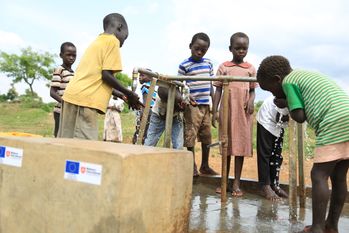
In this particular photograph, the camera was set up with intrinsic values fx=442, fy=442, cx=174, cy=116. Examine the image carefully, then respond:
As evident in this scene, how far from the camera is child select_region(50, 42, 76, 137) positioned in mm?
5062

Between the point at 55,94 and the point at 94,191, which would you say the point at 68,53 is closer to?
the point at 55,94

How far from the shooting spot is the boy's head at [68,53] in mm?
5227

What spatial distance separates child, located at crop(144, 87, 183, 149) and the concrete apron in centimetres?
62

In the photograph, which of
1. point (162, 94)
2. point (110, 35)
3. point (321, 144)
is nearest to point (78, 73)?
point (110, 35)

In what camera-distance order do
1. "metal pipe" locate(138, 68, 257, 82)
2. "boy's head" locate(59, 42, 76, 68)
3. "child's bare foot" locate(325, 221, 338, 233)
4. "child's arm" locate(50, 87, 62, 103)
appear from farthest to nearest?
"boy's head" locate(59, 42, 76, 68), "child's arm" locate(50, 87, 62, 103), "metal pipe" locate(138, 68, 257, 82), "child's bare foot" locate(325, 221, 338, 233)

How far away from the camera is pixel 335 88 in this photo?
2742mm

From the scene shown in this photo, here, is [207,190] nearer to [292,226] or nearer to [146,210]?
[292,226]

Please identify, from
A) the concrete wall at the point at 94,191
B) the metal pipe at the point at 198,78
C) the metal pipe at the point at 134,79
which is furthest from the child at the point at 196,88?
the concrete wall at the point at 94,191

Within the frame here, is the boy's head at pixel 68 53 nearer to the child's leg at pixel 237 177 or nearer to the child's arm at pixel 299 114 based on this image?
the child's leg at pixel 237 177

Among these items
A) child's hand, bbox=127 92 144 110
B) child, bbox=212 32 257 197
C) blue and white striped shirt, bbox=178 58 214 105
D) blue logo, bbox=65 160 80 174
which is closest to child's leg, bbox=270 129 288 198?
child, bbox=212 32 257 197

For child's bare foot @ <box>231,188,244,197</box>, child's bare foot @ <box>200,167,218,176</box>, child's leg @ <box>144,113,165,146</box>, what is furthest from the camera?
child's bare foot @ <box>200,167,218,176</box>

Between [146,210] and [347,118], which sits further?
[347,118]

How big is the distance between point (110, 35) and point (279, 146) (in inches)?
81.0

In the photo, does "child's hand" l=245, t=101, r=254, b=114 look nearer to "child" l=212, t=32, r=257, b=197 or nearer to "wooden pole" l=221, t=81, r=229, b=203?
"child" l=212, t=32, r=257, b=197
